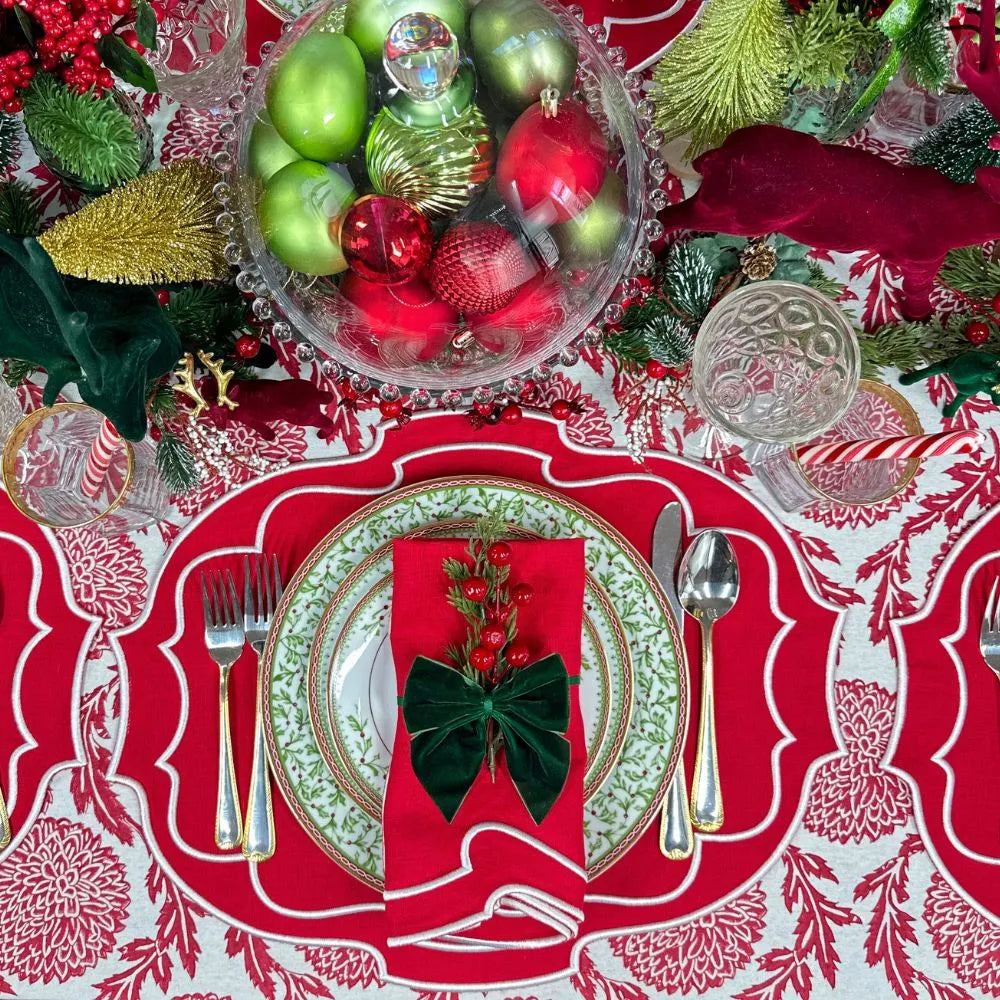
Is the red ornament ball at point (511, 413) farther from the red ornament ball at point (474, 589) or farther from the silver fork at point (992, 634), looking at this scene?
the silver fork at point (992, 634)

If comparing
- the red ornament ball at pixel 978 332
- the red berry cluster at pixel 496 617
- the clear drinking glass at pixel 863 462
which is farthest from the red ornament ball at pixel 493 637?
the red ornament ball at pixel 978 332

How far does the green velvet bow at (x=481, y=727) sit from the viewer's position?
0.72 m

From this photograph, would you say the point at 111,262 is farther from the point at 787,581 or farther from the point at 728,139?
the point at 787,581

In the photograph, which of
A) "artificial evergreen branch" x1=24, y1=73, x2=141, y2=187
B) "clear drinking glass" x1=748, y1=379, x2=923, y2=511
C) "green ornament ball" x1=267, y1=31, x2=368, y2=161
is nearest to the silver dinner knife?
"clear drinking glass" x1=748, y1=379, x2=923, y2=511

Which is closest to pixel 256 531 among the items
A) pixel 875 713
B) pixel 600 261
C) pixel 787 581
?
pixel 600 261

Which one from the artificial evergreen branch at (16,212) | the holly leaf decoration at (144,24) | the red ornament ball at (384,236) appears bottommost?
the artificial evergreen branch at (16,212)

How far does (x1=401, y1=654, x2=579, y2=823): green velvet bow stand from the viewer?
2.36ft

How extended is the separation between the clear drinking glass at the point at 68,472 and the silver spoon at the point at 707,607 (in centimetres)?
53

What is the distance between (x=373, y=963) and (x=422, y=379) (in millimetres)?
587

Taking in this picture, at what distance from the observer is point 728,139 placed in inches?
23.5

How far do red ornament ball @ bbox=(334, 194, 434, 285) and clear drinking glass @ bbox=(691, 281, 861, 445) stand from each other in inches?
10.3

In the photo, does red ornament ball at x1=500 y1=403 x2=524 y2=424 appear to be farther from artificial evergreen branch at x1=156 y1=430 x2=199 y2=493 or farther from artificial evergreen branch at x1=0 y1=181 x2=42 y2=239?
artificial evergreen branch at x1=0 y1=181 x2=42 y2=239

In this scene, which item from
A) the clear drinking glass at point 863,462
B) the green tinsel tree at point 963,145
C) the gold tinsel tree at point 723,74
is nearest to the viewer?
the gold tinsel tree at point 723,74

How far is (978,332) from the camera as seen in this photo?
748 mm
